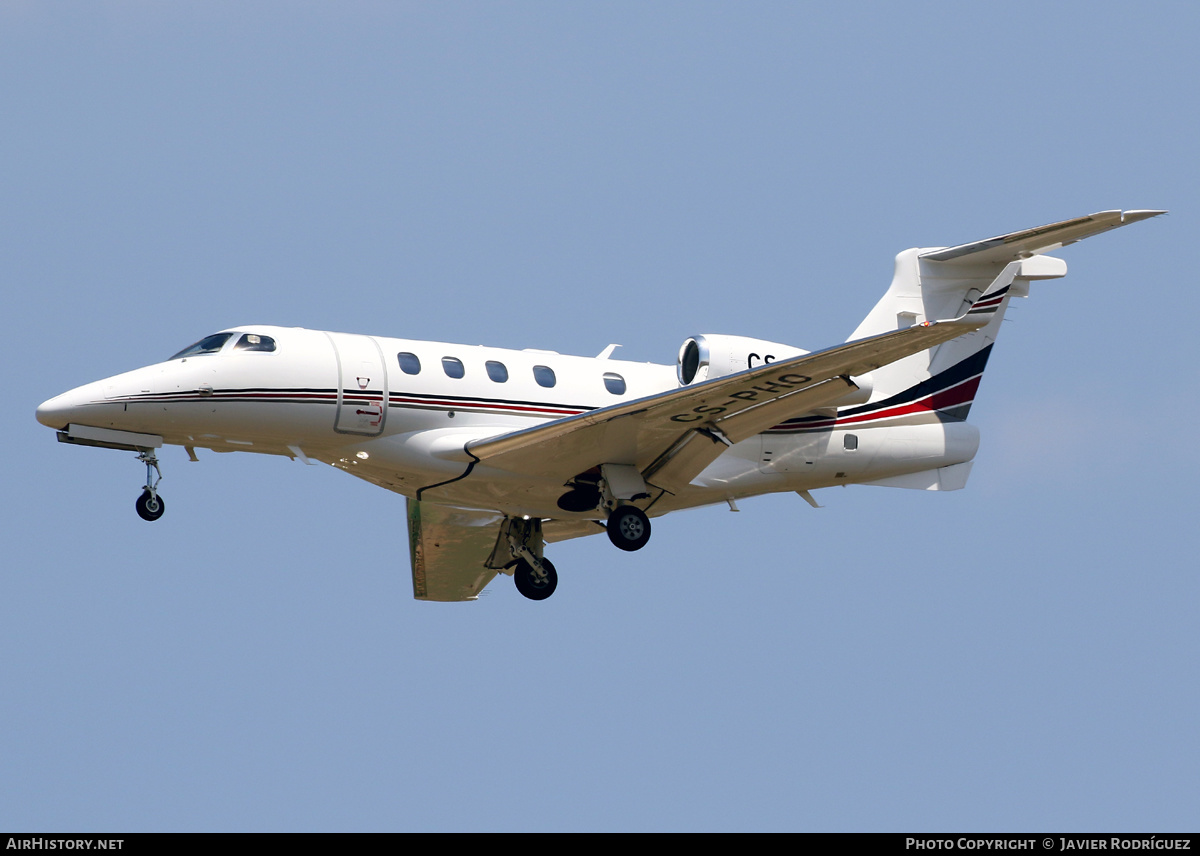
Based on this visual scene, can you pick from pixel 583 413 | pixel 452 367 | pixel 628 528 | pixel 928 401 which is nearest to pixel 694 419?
pixel 583 413

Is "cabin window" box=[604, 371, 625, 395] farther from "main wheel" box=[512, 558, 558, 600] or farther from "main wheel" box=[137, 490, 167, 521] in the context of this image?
"main wheel" box=[137, 490, 167, 521]

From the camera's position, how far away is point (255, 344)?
2120 cm

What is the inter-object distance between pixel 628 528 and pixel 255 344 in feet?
18.0

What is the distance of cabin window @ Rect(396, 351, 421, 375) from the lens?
21.7 metres

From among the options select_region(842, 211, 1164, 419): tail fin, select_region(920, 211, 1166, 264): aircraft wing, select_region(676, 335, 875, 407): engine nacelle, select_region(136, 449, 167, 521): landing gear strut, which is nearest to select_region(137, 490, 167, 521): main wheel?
select_region(136, 449, 167, 521): landing gear strut

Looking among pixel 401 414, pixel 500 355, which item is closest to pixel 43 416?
pixel 401 414

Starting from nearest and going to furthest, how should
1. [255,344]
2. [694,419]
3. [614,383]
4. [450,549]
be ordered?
[255,344], [694,419], [614,383], [450,549]

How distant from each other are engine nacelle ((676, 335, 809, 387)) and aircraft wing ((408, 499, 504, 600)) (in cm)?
413

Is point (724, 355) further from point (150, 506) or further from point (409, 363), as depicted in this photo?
point (150, 506)

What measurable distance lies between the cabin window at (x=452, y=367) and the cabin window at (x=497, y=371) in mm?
371

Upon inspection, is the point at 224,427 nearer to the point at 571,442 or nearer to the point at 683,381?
the point at 571,442

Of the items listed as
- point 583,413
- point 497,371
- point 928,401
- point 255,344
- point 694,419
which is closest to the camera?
point 255,344

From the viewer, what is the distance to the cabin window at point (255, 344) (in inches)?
833

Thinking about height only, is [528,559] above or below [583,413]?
below
